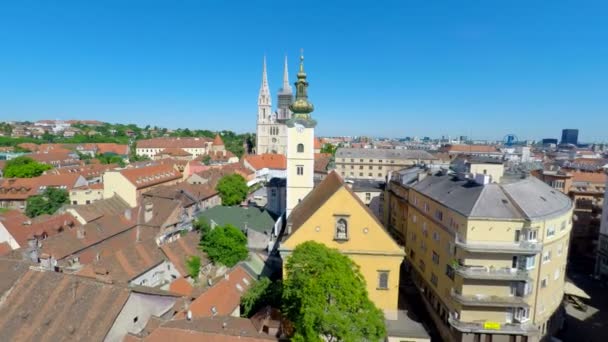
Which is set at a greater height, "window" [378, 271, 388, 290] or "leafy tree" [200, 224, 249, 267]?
"window" [378, 271, 388, 290]

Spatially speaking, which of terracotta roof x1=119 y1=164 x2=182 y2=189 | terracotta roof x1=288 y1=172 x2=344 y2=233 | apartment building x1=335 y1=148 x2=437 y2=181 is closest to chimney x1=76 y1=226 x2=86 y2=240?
terracotta roof x1=288 y1=172 x2=344 y2=233

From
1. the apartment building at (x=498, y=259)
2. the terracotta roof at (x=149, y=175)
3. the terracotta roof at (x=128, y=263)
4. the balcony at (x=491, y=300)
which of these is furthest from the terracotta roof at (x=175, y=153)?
the balcony at (x=491, y=300)

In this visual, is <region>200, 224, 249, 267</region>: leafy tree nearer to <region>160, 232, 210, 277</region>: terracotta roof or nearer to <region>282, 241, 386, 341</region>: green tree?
<region>160, 232, 210, 277</region>: terracotta roof

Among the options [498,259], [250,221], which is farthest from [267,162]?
[498,259]

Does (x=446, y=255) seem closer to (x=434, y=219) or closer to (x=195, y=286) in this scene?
(x=434, y=219)

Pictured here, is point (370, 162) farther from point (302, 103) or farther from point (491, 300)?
point (491, 300)

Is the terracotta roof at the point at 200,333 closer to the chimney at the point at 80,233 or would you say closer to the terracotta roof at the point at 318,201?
the terracotta roof at the point at 318,201
